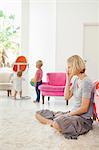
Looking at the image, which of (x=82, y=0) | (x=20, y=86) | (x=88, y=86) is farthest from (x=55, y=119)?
A: (x=82, y=0)

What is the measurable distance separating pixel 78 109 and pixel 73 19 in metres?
5.31

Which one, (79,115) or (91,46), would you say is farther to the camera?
(91,46)

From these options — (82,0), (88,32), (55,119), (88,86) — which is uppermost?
(82,0)

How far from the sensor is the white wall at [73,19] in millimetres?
8922

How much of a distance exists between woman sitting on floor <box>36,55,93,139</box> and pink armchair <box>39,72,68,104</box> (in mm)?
3487

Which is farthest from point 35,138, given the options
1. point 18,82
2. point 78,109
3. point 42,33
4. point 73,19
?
point 42,33

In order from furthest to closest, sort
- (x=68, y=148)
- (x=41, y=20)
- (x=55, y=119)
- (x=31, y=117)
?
(x=41, y=20), (x=31, y=117), (x=55, y=119), (x=68, y=148)

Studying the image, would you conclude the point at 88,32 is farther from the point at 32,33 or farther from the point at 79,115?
the point at 79,115

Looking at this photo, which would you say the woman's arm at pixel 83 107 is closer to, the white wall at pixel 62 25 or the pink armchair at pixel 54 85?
the pink armchair at pixel 54 85

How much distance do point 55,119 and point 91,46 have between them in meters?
5.42

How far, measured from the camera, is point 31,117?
18.3 ft

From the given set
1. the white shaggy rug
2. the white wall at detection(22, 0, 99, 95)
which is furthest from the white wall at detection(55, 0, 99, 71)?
the white shaggy rug

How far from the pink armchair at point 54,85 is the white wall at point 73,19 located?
107cm

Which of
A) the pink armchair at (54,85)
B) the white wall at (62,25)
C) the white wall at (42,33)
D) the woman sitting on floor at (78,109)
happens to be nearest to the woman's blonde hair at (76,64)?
the woman sitting on floor at (78,109)
